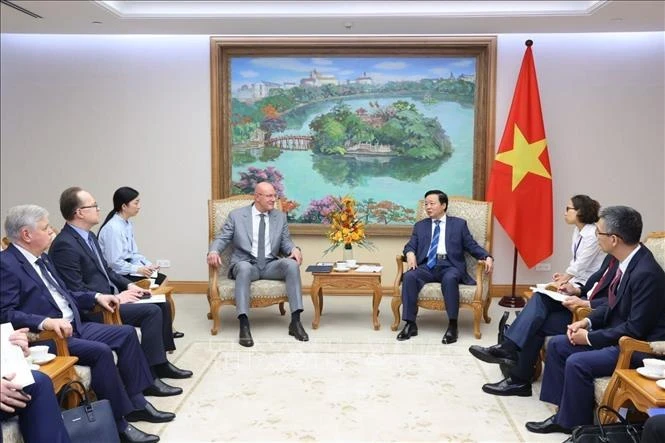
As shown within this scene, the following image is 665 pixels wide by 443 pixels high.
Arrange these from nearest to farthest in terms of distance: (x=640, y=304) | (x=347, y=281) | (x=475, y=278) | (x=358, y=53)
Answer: (x=640, y=304) < (x=347, y=281) < (x=475, y=278) < (x=358, y=53)

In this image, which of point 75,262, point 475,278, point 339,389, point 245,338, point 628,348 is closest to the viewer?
point 628,348

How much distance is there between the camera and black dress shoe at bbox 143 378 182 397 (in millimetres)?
4246

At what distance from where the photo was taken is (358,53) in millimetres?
7207

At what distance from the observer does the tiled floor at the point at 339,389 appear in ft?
12.2

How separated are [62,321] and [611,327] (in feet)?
10.1

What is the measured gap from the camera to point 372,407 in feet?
13.4

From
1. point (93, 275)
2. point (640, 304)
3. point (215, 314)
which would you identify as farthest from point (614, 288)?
point (215, 314)

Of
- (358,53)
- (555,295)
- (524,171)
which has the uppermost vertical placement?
(358,53)

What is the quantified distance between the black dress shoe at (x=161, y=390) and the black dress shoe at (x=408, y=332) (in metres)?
2.13

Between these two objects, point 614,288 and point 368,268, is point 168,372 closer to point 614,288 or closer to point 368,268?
point 368,268

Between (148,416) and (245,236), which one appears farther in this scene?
(245,236)

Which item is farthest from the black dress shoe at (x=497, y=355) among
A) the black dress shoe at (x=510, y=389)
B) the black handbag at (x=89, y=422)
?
the black handbag at (x=89, y=422)

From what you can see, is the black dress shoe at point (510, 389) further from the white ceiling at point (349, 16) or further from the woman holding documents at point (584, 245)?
the white ceiling at point (349, 16)

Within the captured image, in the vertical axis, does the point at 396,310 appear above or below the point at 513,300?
above
